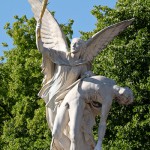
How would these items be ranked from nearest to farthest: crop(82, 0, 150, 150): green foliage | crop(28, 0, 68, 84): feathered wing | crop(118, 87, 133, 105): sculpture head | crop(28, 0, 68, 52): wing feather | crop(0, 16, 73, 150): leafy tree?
1. crop(118, 87, 133, 105): sculpture head
2. crop(28, 0, 68, 84): feathered wing
3. crop(28, 0, 68, 52): wing feather
4. crop(82, 0, 150, 150): green foliage
5. crop(0, 16, 73, 150): leafy tree

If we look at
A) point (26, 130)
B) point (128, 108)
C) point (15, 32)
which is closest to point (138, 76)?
point (128, 108)

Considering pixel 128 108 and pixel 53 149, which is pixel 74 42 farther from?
pixel 128 108

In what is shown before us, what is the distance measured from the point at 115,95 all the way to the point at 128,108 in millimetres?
9461

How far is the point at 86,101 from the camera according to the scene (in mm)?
15016

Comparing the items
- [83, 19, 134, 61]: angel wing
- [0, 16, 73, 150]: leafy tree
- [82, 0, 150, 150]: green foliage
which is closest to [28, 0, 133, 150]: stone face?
[83, 19, 134, 61]: angel wing

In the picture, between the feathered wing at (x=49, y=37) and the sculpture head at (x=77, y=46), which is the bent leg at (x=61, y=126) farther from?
the sculpture head at (x=77, y=46)

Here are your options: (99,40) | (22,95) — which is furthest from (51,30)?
(22,95)

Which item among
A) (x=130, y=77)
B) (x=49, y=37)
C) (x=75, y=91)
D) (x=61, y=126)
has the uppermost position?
(x=49, y=37)

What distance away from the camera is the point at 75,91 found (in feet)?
49.3

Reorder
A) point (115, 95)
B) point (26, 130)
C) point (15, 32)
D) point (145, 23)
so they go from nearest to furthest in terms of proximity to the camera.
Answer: point (115, 95), point (145, 23), point (26, 130), point (15, 32)

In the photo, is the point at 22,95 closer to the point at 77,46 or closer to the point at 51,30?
the point at 51,30

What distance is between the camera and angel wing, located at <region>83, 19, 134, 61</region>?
51.3 ft

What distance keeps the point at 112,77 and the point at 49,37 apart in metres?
7.99

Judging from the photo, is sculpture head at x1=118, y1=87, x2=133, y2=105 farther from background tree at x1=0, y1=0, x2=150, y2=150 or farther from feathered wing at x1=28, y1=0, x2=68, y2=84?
background tree at x1=0, y1=0, x2=150, y2=150
